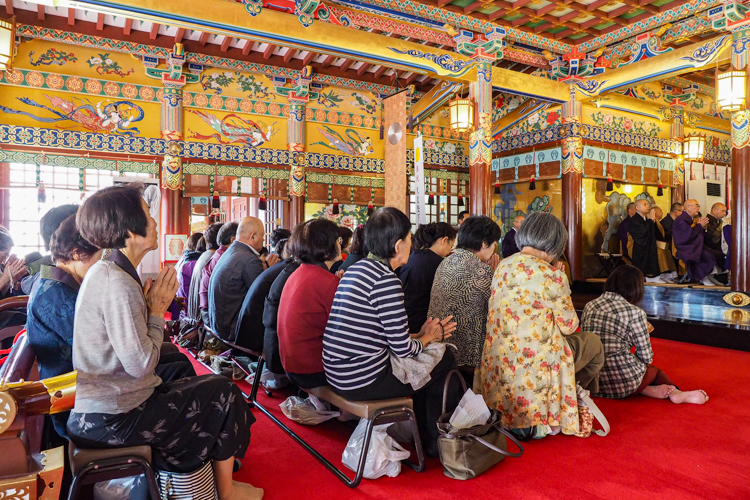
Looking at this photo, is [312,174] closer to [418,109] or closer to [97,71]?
[418,109]

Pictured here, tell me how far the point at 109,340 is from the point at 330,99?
8214mm

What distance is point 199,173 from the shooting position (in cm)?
798

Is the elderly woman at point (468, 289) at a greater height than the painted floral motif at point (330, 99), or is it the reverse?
the painted floral motif at point (330, 99)

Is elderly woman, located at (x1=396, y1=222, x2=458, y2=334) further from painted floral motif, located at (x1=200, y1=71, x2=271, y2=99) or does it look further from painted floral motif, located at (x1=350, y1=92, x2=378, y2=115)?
painted floral motif, located at (x1=350, y1=92, x2=378, y2=115)

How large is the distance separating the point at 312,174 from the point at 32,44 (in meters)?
4.47

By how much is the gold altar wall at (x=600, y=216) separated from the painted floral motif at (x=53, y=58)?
8867 millimetres

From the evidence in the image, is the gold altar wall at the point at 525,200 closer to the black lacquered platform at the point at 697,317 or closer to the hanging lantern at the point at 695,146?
the hanging lantern at the point at 695,146

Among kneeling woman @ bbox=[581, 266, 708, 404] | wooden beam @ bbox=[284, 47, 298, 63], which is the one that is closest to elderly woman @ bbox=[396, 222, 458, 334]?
kneeling woman @ bbox=[581, 266, 708, 404]

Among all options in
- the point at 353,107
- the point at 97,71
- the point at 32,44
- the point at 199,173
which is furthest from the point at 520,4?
the point at 32,44

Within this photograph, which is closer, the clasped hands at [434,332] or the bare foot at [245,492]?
the bare foot at [245,492]

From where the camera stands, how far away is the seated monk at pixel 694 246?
7.09m

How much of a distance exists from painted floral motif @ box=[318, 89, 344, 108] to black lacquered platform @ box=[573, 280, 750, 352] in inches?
218

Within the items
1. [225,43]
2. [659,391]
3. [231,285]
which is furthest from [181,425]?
[225,43]

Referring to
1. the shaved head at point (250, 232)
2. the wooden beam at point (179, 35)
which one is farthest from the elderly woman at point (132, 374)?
the wooden beam at point (179, 35)
